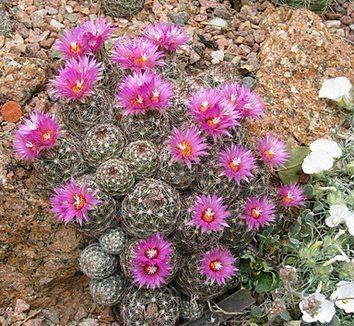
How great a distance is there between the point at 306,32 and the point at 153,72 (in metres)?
1.08

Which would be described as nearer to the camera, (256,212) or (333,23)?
(256,212)

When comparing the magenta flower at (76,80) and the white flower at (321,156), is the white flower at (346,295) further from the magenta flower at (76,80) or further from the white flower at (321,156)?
the magenta flower at (76,80)

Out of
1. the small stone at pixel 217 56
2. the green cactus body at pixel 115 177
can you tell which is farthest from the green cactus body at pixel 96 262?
the small stone at pixel 217 56

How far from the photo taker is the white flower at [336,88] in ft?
11.8

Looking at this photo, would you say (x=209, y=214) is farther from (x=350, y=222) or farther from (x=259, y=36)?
(x=259, y=36)

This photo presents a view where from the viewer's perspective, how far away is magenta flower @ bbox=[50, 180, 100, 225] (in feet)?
9.77

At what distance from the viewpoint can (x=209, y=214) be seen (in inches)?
117

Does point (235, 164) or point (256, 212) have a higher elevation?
point (235, 164)

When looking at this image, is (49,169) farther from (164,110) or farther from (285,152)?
(285,152)

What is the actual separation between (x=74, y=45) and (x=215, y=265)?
1296 mm

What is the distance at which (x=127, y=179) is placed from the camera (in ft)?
10.1

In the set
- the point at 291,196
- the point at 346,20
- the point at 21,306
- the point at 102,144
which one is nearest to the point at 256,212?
the point at 291,196

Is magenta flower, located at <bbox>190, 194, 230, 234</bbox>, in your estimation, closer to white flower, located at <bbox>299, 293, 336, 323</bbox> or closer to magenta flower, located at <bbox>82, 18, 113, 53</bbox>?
white flower, located at <bbox>299, 293, 336, 323</bbox>

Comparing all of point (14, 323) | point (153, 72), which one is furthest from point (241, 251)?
point (14, 323)
